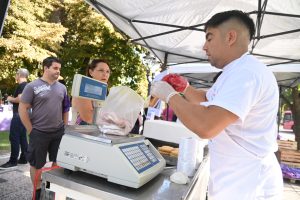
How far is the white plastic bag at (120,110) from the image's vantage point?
1.46 metres

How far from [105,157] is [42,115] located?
2.50 meters

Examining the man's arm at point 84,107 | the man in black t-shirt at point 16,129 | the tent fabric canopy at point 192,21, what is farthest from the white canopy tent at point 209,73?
the man's arm at point 84,107

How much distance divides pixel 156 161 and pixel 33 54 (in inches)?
367

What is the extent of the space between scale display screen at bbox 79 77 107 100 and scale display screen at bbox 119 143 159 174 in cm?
34

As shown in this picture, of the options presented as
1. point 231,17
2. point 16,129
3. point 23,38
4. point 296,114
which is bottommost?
point 16,129

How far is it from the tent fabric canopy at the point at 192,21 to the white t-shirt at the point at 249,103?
94.3 inches

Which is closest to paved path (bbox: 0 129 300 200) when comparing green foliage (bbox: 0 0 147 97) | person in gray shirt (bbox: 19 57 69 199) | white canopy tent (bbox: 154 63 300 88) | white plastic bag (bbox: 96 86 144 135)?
person in gray shirt (bbox: 19 57 69 199)

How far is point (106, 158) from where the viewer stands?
1159 millimetres

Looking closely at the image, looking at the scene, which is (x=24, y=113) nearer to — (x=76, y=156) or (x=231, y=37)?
(x=76, y=156)

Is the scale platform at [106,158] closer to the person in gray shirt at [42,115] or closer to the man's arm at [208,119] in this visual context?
the man's arm at [208,119]

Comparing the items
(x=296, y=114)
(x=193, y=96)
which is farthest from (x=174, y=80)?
(x=296, y=114)

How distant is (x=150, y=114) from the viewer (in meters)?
4.63

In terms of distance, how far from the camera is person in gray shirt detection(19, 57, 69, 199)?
334cm

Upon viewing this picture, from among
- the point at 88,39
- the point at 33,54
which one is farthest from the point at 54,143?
the point at 88,39
